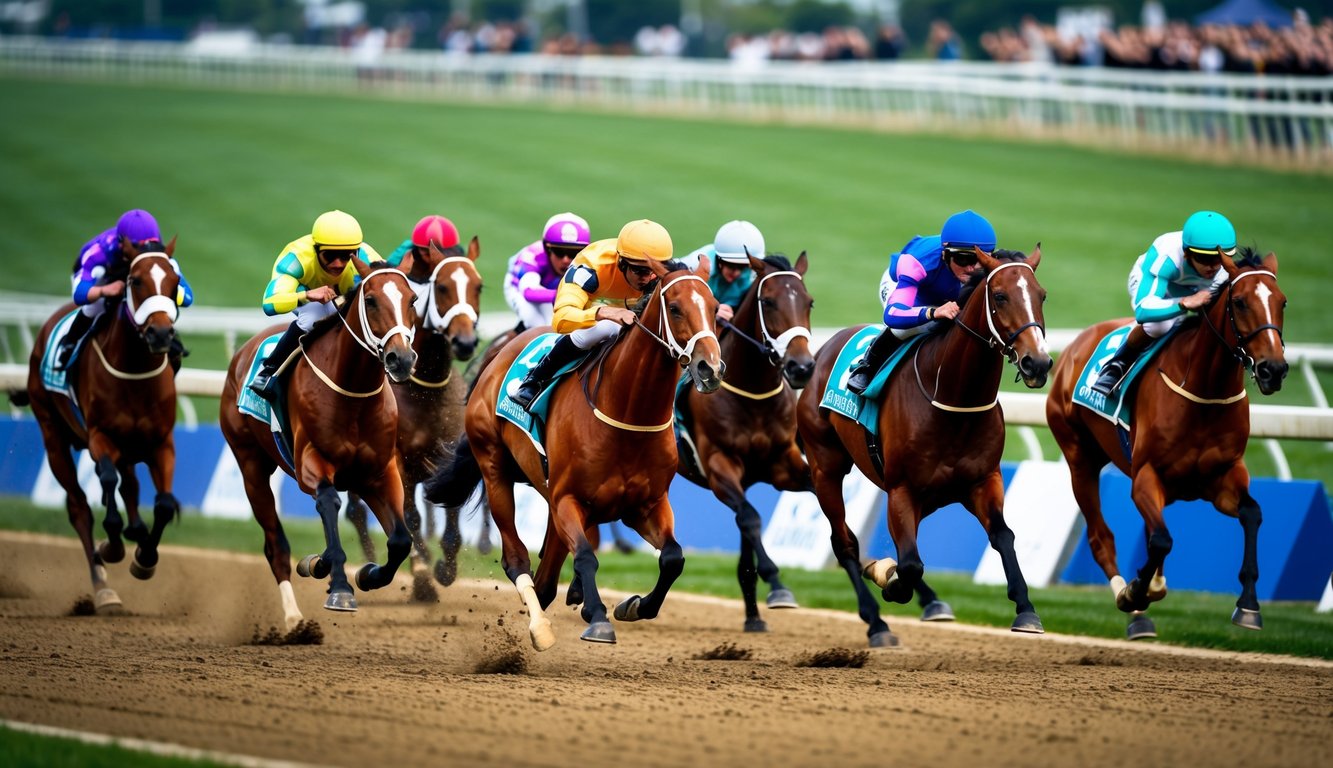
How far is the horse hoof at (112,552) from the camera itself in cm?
1079

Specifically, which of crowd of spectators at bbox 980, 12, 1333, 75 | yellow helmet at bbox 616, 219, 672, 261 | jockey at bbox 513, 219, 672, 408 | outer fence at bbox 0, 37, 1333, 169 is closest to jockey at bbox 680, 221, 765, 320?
jockey at bbox 513, 219, 672, 408

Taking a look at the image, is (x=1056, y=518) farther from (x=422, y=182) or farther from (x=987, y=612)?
(x=422, y=182)

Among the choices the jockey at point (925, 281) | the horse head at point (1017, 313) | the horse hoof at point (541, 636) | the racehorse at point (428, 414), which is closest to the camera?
the horse head at point (1017, 313)

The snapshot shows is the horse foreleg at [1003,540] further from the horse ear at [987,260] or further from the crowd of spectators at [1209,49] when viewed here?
the crowd of spectators at [1209,49]

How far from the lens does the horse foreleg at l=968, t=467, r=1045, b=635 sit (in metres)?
8.16

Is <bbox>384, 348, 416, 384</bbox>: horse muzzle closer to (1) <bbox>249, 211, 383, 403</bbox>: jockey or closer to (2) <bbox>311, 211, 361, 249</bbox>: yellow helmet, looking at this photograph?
(1) <bbox>249, 211, 383, 403</bbox>: jockey

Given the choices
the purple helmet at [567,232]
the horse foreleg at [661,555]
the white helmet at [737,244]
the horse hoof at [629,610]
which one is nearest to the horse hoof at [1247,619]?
the horse foreleg at [661,555]

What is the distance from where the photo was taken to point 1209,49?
85.8 ft

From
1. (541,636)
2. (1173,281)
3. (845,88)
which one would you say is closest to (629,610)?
(541,636)

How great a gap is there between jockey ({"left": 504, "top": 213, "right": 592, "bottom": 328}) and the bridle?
1392 millimetres

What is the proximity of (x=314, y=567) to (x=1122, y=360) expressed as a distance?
443 cm

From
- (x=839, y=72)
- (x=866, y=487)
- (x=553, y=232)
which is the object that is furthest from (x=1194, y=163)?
(x=553, y=232)

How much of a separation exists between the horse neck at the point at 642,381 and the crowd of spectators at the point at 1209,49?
1816 cm

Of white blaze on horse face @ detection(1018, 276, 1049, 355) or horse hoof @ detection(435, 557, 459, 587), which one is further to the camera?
horse hoof @ detection(435, 557, 459, 587)
